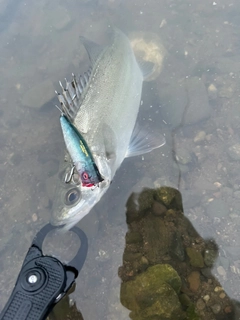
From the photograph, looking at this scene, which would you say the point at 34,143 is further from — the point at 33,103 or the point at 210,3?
the point at 210,3

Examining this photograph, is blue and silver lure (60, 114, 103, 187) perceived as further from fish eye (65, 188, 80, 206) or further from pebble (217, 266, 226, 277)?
pebble (217, 266, 226, 277)

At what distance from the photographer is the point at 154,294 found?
117 inches

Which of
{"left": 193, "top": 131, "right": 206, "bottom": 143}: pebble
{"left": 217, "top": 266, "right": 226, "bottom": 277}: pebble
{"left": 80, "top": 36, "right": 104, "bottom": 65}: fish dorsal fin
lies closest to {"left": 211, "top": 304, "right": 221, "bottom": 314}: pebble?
{"left": 217, "top": 266, "right": 226, "bottom": 277}: pebble

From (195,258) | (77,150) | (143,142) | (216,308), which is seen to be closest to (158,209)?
(195,258)

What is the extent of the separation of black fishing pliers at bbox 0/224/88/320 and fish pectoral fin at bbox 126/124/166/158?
1591 millimetres

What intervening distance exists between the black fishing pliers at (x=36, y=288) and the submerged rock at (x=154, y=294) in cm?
65

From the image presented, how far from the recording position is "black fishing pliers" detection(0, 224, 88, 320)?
2661 mm

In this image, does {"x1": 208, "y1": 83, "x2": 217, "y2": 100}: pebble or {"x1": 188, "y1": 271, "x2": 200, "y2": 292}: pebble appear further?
{"x1": 208, "y1": 83, "x2": 217, "y2": 100}: pebble

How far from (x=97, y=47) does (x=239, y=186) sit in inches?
102

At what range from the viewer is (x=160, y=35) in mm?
5582

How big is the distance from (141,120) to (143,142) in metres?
0.63

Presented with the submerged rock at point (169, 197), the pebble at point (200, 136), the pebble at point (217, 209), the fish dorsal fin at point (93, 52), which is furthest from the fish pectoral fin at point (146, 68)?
the pebble at point (217, 209)

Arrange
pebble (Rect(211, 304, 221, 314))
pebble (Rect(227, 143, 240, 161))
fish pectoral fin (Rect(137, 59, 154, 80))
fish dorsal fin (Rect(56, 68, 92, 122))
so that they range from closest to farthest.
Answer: pebble (Rect(211, 304, 221, 314)) < fish dorsal fin (Rect(56, 68, 92, 122)) < pebble (Rect(227, 143, 240, 161)) < fish pectoral fin (Rect(137, 59, 154, 80))

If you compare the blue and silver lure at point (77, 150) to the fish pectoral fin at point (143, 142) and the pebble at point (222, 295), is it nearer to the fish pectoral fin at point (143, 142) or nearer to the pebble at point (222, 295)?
the fish pectoral fin at point (143, 142)
